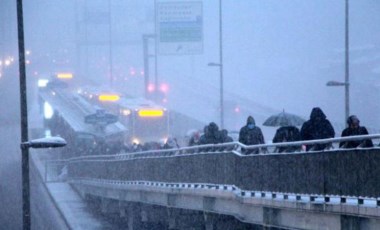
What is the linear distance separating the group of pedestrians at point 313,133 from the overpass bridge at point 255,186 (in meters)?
0.18

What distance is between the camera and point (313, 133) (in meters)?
17.5

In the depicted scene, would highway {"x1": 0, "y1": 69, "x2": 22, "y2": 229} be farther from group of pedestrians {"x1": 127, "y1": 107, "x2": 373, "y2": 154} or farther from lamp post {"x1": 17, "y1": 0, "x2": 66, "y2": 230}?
→ lamp post {"x1": 17, "y1": 0, "x2": 66, "y2": 230}

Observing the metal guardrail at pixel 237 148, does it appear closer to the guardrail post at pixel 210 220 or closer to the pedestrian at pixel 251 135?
the pedestrian at pixel 251 135

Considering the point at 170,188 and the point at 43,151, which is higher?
the point at 170,188

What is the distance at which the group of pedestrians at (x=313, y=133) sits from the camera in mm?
15606

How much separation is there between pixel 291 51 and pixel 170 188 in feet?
350

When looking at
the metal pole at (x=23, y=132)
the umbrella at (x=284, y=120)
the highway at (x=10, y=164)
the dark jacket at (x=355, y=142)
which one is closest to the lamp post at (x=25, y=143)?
the metal pole at (x=23, y=132)

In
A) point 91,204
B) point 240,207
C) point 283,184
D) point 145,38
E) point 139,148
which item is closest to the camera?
point 283,184

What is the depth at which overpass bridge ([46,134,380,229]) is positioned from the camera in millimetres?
13945

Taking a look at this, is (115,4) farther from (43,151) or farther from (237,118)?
(43,151)

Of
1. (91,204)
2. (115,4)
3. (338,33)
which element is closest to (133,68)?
(115,4)

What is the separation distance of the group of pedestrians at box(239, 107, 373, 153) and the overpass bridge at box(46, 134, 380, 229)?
18cm

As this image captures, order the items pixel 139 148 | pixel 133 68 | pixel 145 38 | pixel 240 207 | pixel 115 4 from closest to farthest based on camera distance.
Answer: pixel 240 207
pixel 139 148
pixel 145 38
pixel 133 68
pixel 115 4

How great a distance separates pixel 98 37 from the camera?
136m
